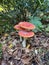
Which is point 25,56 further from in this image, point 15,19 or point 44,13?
point 44,13

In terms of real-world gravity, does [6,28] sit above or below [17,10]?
below

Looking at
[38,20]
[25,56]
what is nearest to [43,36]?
[38,20]

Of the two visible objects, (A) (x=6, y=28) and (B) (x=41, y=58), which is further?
(A) (x=6, y=28)

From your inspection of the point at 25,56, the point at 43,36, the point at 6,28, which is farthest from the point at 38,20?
the point at 25,56

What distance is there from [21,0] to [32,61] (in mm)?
1183

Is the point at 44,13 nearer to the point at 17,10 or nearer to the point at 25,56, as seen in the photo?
the point at 17,10

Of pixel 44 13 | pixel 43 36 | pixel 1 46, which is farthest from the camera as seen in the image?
pixel 44 13

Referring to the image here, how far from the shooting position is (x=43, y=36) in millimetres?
3918

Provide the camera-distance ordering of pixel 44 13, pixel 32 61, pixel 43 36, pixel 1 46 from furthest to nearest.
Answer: pixel 44 13
pixel 43 36
pixel 1 46
pixel 32 61

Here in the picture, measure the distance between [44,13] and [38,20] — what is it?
0.46 metres

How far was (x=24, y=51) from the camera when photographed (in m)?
3.56

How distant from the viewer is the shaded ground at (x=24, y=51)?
11.2 feet

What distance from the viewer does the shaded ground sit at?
3.41 meters

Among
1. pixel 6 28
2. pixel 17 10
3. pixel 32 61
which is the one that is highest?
pixel 17 10
